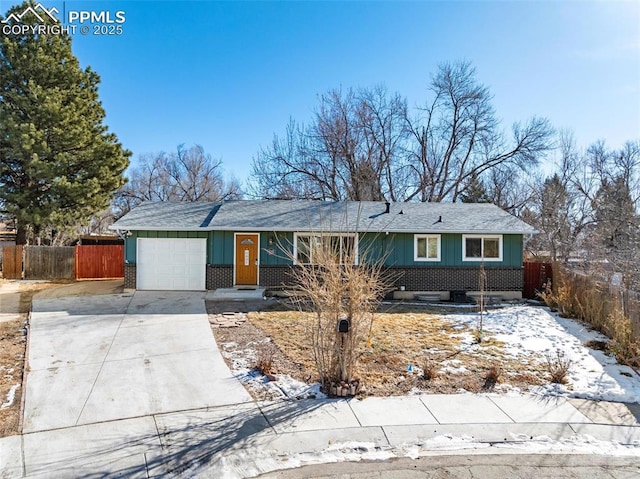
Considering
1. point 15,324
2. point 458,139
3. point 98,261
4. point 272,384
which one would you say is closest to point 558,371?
point 272,384

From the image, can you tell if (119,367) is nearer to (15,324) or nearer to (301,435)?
(301,435)

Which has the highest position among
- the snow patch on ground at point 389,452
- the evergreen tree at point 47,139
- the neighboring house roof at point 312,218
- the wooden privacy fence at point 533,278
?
the evergreen tree at point 47,139

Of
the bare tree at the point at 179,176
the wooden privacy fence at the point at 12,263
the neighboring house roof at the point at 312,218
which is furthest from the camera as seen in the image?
the bare tree at the point at 179,176

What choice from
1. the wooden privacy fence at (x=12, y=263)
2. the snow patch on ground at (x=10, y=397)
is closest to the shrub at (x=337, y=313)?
the snow patch on ground at (x=10, y=397)

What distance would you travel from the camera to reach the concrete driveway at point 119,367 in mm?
4406

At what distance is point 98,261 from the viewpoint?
16141mm

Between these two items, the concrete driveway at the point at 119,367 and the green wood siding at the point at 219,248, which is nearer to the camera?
the concrete driveway at the point at 119,367

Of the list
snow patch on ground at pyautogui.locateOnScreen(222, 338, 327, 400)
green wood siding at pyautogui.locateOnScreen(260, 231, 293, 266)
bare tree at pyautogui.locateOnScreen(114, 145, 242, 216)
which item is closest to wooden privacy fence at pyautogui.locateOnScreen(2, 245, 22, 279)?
green wood siding at pyautogui.locateOnScreen(260, 231, 293, 266)

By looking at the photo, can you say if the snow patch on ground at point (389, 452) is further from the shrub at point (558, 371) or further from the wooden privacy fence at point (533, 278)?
the wooden privacy fence at point (533, 278)

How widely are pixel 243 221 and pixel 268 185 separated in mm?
11435

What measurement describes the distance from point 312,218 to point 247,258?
Result: 2.61 m

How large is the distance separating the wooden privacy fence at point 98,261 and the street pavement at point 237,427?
11202 millimetres

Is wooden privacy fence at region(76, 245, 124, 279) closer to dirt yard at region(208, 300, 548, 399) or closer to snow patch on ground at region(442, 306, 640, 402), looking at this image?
dirt yard at region(208, 300, 548, 399)

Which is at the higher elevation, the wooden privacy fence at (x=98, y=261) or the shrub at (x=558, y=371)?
the wooden privacy fence at (x=98, y=261)
